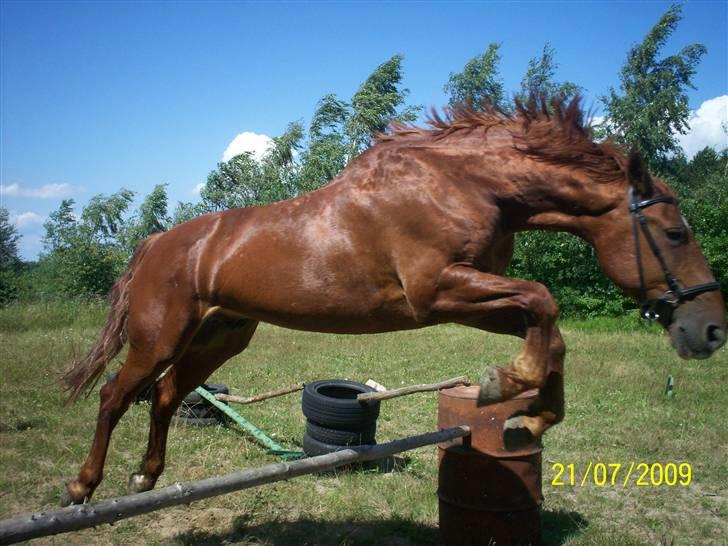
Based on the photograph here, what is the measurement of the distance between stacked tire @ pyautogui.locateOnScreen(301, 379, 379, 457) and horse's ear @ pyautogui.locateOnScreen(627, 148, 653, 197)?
320 cm

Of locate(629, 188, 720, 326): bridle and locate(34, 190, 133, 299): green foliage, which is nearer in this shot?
locate(629, 188, 720, 326): bridle

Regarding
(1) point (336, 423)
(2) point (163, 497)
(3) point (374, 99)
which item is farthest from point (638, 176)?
(3) point (374, 99)

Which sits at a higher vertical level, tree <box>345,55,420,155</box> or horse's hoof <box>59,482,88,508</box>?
tree <box>345,55,420,155</box>

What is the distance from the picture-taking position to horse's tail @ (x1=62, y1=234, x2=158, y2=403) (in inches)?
171

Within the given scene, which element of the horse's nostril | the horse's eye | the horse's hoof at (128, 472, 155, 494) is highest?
the horse's eye

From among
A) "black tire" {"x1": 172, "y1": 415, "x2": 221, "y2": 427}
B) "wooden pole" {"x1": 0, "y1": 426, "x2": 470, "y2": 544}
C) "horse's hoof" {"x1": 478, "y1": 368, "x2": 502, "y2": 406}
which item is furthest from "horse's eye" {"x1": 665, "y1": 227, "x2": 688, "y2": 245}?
"black tire" {"x1": 172, "y1": 415, "x2": 221, "y2": 427}

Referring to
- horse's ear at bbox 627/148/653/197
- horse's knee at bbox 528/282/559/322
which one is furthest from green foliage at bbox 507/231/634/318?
horse's knee at bbox 528/282/559/322

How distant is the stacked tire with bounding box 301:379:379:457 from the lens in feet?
18.0

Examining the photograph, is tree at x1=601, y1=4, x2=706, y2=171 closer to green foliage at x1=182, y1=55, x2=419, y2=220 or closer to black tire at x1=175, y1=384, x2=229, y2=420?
green foliage at x1=182, y1=55, x2=419, y2=220

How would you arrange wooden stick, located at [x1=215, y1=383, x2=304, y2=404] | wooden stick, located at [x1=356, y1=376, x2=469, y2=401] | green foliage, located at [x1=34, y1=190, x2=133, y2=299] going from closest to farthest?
wooden stick, located at [x1=356, y1=376, x2=469, y2=401], wooden stick, located at [x1=215, y1=383, x2=304, y2=404], green foliage, located at [x1=34, y1=190, x2=133, y2=299]

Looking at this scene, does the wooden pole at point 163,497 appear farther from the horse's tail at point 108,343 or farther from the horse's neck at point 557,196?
the horse's tail at point 108,343

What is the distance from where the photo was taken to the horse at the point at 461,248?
9.48 ft

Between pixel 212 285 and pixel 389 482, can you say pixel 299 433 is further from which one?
pixel 212 285

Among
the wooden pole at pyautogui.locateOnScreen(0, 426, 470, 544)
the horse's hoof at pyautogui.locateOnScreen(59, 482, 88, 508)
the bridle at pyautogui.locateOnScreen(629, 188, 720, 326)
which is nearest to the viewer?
the wooden pole at pyautogui.locateOnScreen(0, 426, 470, 544)
